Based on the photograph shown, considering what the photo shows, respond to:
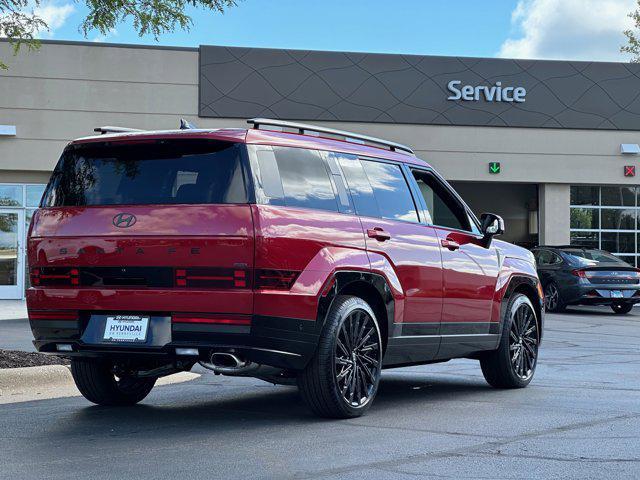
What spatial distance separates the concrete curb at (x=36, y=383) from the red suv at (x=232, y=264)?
1.08 metres

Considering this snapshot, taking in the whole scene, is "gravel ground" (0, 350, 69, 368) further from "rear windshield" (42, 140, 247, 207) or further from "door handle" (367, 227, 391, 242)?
"door handle" (367, 227, 391, 242)

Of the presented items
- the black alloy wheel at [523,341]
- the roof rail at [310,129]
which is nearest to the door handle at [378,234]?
the roof rail at [310,129]

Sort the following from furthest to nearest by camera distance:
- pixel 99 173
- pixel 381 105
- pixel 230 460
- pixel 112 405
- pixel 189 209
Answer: pixel 381 105, pixel 112 405, pixel 99 173, pixel 189 209, pixel 230 460

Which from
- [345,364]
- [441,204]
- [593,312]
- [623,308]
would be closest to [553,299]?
[593,312]

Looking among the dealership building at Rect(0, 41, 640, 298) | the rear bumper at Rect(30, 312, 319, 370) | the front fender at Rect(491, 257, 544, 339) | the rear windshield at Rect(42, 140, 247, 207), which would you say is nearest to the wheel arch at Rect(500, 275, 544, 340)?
the front fender at Rect(491, 257, 544, 339)

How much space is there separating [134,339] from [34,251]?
1.10m

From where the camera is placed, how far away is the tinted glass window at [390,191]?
26.9ft

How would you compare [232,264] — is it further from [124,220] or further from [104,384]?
[104,384]

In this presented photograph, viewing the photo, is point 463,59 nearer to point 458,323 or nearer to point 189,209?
point 458,323

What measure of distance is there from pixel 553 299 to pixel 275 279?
58.2 ft

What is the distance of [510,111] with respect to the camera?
101ft

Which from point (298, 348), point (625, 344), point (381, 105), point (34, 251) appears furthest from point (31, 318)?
point (381, 105)

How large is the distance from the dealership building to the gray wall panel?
0.10 feet

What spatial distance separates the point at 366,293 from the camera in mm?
7820
